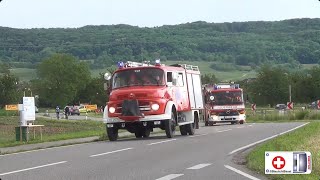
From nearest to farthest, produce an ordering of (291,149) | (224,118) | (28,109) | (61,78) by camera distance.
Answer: (291,149) → (28,109) → (224,118) → (61,78)

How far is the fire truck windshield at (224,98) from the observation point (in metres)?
50.2

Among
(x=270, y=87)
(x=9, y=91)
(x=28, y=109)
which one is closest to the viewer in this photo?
(x=28, y=109)

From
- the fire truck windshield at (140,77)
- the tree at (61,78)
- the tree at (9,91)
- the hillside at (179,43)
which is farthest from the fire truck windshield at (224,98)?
the tree at (61,78)

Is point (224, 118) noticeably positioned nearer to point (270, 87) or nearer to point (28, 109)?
point (28, 109)

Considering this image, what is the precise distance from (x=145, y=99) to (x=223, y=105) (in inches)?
978

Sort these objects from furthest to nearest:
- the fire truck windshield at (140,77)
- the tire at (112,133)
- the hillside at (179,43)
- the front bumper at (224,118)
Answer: the hillside at (179,43), the front bumper at (224,118), the tire at (112,133), the fire truck windshield at (140,77)

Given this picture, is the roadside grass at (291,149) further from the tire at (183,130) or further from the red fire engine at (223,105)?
the red fire engine at (223,105)

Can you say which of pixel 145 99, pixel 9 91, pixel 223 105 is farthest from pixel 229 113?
pixel 9 91

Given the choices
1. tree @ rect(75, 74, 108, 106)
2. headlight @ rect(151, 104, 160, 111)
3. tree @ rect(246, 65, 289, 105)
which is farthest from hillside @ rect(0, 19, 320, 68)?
headlight @ rect(151, 104, 160, 111)

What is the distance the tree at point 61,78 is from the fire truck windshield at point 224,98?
9156cm

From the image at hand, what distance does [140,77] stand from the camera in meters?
27.0

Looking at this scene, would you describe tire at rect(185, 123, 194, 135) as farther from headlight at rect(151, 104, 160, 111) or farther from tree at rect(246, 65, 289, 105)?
tree at rect(246, 65, 289, 105)

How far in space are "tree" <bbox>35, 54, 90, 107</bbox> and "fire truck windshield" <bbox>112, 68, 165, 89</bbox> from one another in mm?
112928

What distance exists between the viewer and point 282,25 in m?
130
